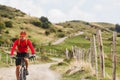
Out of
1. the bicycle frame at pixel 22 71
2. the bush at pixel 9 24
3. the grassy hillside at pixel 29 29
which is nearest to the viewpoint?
the bicycle frame at pixel 22 71

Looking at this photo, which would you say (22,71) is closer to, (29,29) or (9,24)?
(9,24)

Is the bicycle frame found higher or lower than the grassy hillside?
higher

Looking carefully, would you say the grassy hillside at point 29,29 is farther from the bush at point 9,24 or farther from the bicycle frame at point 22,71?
the bicycle frame at point 22,71

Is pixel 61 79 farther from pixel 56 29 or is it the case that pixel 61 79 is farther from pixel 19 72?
pixel 56 29

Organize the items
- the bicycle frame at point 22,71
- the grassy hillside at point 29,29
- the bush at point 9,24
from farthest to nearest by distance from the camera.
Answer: the bush at point 9,24
the grassy hillside at point 29,29
the bicycle frame at point 22,71

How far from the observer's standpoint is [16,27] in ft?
427

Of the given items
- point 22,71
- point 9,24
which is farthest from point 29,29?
point 22,71

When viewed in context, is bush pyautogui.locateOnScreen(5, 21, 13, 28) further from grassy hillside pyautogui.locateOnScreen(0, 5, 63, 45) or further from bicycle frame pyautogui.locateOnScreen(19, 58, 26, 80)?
bicycle frame pyautogui.locateOnScreen(19, 58, 26, 80)

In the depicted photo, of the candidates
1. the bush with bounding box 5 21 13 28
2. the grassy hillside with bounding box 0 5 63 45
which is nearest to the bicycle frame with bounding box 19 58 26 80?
the grassy hillside with bounding box 0 5 63 45

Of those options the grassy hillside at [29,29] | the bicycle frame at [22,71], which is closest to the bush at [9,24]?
the grassy hillside at [29,29]

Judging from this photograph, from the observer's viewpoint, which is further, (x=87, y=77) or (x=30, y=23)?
(x=30, y=23)

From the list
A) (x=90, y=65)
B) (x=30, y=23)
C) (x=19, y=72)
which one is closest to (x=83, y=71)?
(x=90, y=65)

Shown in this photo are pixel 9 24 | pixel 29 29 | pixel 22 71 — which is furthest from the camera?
pixel 29 29

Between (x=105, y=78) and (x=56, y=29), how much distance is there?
132564 mm
